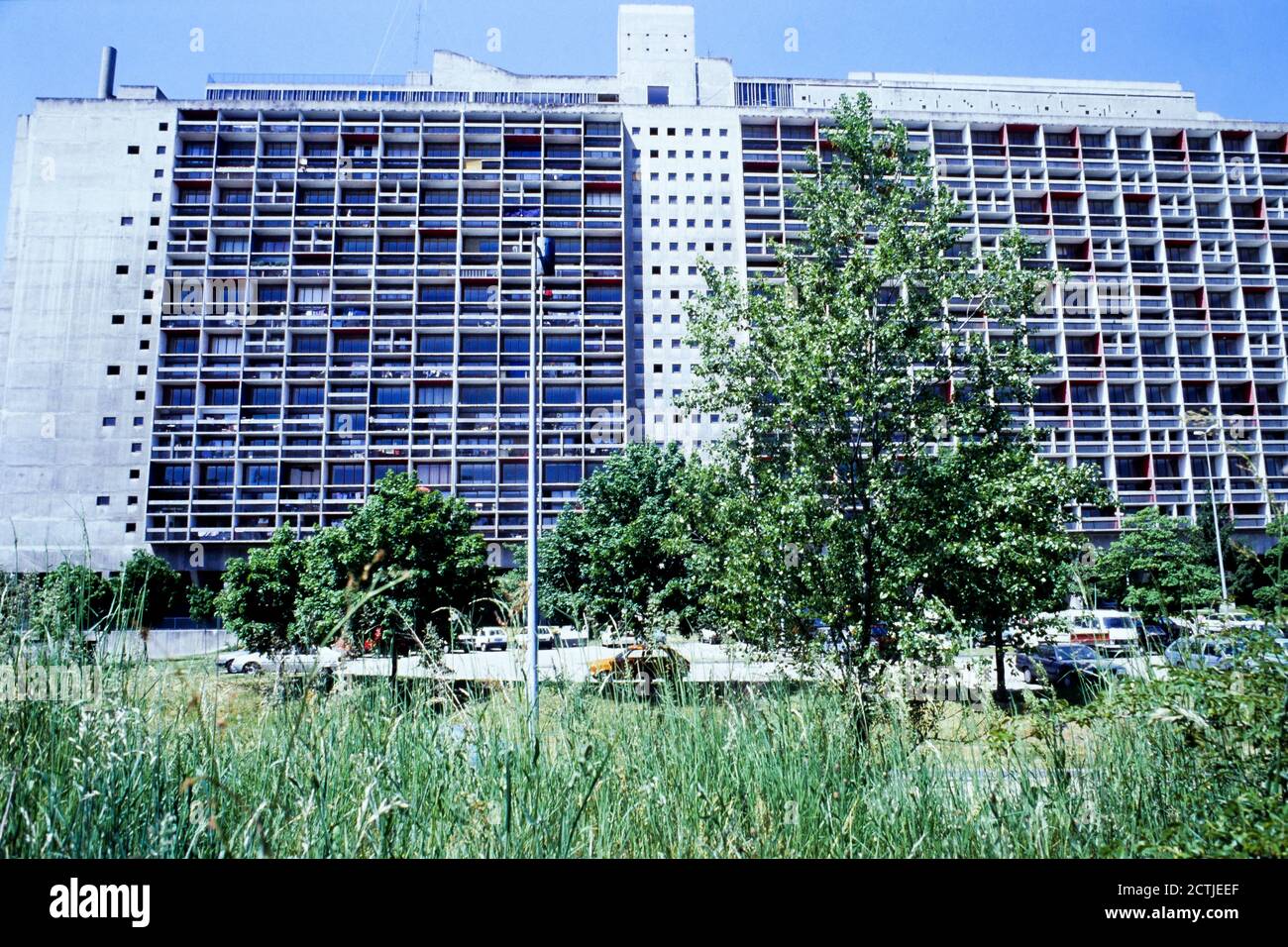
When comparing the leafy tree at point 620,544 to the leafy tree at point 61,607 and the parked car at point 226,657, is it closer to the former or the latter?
the parked car at point 226,657

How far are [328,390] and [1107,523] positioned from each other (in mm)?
54167

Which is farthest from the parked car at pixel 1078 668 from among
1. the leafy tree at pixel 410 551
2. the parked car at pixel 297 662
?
the leafy tree at pixel 410 551

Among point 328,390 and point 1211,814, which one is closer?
point 1211,814

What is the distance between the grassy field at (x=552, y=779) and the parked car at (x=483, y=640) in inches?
13.8

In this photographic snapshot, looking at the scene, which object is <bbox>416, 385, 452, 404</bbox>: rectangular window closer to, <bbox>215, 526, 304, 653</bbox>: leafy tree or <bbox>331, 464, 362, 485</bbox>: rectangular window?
<bbox>331, 464, 362, 485</bbox>: rectangular window

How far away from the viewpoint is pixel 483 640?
4.29 m

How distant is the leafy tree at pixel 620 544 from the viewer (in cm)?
2227

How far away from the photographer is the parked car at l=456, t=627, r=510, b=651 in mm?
4090

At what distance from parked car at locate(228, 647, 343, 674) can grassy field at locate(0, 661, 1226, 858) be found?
0.13 meters

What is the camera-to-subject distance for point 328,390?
48156 millimetres

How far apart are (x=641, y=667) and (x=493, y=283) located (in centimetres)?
4927

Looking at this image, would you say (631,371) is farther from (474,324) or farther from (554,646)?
(554,646)
